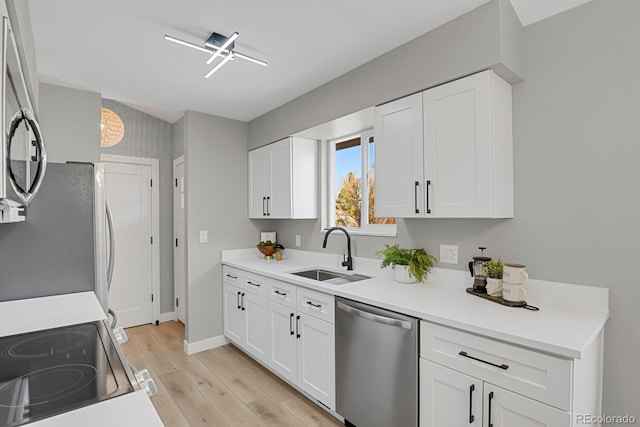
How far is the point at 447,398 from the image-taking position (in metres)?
1.53

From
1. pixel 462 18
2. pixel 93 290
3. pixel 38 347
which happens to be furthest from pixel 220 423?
pixel 462 18

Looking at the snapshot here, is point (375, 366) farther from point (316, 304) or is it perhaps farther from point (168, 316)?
point (168, 316)

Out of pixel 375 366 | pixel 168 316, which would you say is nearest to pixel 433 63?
pixel 375 366

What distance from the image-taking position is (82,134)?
9.67 feet

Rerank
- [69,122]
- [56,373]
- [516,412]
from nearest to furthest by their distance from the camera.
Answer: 1. [56,373]
2. [516,412]
3. [69,122]

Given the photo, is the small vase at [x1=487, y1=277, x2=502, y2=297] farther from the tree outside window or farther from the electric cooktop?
the electric cooktop

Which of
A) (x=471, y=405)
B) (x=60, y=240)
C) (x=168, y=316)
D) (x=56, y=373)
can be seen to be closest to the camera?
(x=56, y=373)

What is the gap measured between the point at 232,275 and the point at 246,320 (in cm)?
51

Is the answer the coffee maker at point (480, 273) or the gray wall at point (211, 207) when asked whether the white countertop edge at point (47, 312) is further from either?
the coffee maker at point (480, 273)

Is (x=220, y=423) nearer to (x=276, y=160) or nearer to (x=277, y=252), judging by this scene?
(x=277, y=252)

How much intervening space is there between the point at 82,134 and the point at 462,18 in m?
3.11

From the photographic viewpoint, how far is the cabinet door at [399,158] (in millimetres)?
2027

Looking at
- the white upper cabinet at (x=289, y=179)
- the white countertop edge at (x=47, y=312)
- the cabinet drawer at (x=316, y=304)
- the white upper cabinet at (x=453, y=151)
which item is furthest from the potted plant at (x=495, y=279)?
the white countertop edge at (x=47, y=312)

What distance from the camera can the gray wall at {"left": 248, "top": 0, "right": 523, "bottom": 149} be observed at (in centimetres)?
171
